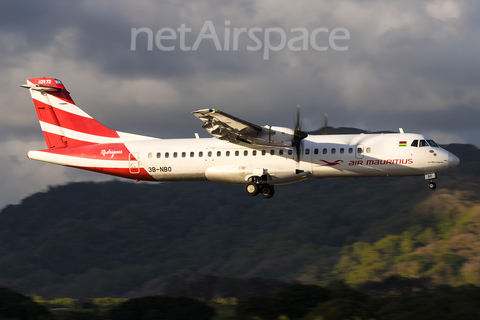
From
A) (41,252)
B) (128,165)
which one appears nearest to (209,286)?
(128,165)

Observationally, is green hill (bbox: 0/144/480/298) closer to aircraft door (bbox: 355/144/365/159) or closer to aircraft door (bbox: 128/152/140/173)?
aircraft door (bbox: 355/144/365/159)

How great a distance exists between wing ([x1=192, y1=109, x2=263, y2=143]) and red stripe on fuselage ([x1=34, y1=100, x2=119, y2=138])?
7007mm

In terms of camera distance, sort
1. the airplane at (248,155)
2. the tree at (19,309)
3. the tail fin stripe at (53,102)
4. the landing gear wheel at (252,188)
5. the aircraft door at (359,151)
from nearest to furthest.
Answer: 1. the airplane at (248,155)
2. the aircraft door at (359,151)
3. the landing gear wheel at (252,188)
4. the tail fin stripe at (53,102)
5. the tree at (19,309)

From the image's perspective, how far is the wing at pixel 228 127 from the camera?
2442 cm

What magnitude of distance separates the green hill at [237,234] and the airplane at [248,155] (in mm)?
67846

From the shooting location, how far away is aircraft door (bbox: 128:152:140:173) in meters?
28.2

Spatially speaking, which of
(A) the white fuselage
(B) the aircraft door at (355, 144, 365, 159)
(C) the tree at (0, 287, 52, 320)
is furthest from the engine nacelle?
(C) the tree at (0, 287, 52, 320)

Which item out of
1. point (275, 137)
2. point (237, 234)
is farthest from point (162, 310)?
point (237, 234)

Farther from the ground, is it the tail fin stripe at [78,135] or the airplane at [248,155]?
the tail fin stripe at [78,135]

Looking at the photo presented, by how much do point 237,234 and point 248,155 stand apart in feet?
335

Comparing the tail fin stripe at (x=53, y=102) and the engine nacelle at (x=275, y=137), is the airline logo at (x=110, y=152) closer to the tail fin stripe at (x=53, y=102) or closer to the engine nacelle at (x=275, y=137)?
the tail fin stripe at (x=53, y=102)

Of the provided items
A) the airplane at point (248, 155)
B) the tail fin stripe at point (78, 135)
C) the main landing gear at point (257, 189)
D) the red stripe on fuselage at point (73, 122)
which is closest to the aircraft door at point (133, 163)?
the airplane at point (248, 155)

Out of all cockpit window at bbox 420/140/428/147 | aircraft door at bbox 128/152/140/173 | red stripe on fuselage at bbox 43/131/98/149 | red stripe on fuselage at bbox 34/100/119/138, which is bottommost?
aircraft door at bbox 128/152/140/173

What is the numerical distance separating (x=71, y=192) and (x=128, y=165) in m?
128
